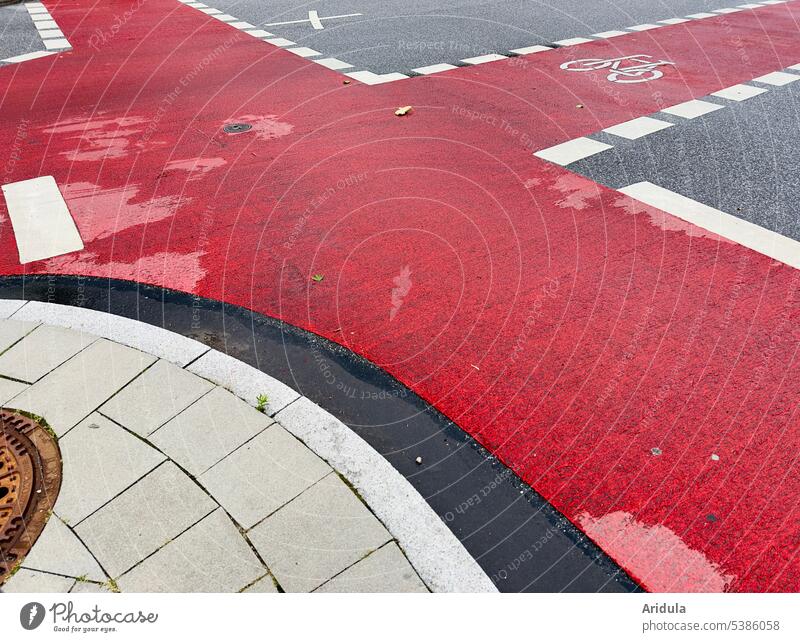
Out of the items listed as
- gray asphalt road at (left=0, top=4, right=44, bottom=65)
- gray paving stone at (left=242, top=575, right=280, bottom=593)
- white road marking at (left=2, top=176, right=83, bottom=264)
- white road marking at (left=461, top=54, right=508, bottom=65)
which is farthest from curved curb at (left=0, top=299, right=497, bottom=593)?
gray asphalt road at (left=0, top=4, right=44, bottom=65)

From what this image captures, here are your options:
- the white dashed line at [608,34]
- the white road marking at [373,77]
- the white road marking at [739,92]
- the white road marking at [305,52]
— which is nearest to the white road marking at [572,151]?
the white road marking at [739,92]

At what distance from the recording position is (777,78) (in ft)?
33.7

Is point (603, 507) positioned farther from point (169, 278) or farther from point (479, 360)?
point (169, 278)

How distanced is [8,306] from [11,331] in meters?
0.45

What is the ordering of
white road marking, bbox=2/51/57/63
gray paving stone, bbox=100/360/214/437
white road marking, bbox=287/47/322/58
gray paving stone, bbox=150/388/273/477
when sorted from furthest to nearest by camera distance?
1. white road marking, bbox=287/47/322/58
2. white road marking, bbox=2/51/57/63
3. gray paving stone, bbox=100/360/214/437
4. gray paving stone, bbox=150/388/273/477

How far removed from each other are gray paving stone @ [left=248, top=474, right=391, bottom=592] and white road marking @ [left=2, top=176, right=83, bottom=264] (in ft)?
12.1

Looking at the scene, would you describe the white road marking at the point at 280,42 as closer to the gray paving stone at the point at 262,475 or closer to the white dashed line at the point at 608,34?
the white dashed line at the point at 608,34

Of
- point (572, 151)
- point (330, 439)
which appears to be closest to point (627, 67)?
point (572, 151)

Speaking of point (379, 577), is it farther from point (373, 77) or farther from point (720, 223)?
point (373, 77)

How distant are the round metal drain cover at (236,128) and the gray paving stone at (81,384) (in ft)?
14.5

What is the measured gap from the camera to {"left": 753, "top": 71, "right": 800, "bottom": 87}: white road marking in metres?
10.0

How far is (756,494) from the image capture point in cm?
338

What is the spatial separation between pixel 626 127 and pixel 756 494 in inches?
235

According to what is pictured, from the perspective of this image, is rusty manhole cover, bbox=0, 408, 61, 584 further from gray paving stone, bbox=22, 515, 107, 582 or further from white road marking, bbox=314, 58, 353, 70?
white road marking, bbox=314, 58, 353, 70
